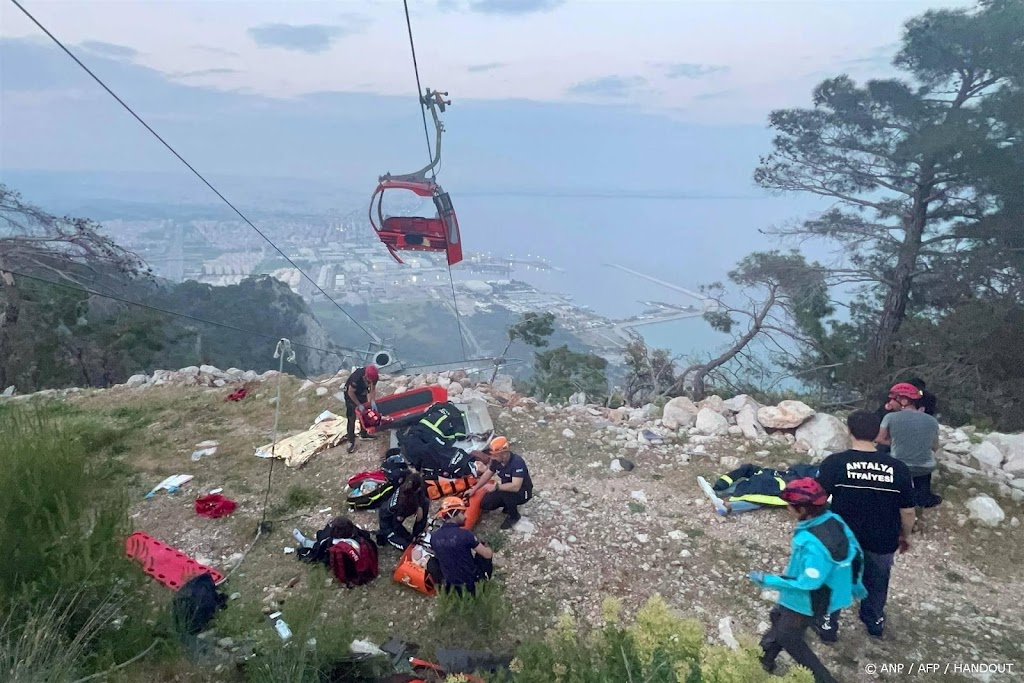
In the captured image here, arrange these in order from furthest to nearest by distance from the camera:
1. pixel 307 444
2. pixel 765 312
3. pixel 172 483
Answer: pixel 765 312, pixel 307 444, pixel 172 483

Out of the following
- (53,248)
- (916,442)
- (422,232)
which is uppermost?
(422,232)

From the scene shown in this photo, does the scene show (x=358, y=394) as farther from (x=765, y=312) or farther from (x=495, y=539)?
(x=765, y=312)

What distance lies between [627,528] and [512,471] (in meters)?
1.23

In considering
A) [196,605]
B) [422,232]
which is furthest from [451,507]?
[422,232]

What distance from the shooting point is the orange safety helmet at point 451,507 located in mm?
5207

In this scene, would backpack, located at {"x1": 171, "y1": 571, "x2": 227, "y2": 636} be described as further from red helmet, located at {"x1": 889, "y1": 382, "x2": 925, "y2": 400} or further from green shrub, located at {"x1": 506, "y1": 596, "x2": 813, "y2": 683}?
red helmet, located at {"x1": 889, "y1": 382, "x2": 925, "y2": 400}

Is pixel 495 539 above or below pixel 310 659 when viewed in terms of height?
below

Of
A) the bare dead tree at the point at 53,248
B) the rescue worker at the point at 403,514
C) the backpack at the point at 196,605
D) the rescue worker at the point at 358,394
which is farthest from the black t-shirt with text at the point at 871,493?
the bare dead tree at the point at 53,248

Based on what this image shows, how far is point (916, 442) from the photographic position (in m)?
4.75

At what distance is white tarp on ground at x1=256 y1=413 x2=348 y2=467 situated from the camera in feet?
23.4

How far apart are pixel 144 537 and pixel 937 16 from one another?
615 inches

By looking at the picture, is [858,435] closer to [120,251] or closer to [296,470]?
[296,470]

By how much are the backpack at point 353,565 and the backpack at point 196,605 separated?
0.87 meters

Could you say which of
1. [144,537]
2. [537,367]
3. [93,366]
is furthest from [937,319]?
[93,366]
